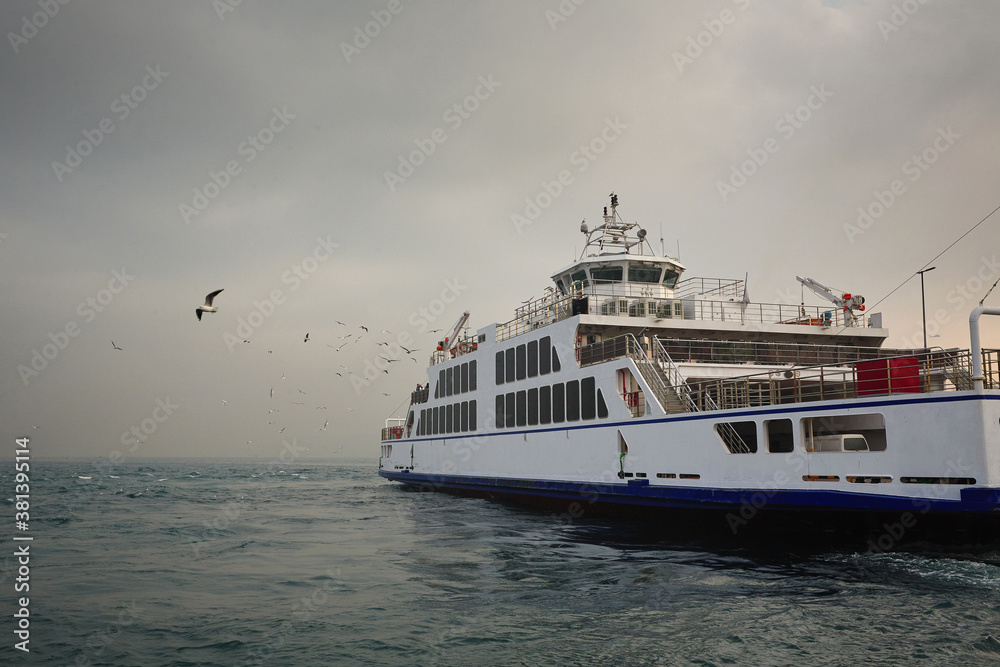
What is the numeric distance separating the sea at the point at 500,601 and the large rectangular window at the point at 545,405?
5.26 meters

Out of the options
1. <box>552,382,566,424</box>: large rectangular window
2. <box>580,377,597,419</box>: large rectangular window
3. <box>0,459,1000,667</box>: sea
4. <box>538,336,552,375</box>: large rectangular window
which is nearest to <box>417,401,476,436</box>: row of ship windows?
<box>538,336,552,375</box>: large rectangular window

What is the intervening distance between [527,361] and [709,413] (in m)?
9.89

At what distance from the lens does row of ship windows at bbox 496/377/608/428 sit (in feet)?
66.1

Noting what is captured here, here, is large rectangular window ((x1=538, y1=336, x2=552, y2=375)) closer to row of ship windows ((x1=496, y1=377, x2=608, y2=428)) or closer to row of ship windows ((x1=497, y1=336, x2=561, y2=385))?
row of ship windows ((x1=497, y1=336, x2=561, y2=385))

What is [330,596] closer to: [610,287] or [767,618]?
[767,618]

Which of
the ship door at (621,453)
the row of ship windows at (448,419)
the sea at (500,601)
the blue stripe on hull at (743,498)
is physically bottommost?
the sea at (500,601)

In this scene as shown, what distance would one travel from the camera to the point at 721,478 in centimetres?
1500

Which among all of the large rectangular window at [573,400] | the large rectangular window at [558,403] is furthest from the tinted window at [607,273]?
the large rectangular window at [573,400]

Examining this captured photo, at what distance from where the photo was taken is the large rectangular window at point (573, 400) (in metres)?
20.9

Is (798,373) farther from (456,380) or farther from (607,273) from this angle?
(456,380)

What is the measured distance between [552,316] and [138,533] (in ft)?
44.1

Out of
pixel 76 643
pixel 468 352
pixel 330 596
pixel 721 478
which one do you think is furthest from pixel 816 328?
pixel 76 643

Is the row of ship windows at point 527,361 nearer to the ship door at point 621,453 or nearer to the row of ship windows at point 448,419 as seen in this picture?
the row of ship windows at point 448,419

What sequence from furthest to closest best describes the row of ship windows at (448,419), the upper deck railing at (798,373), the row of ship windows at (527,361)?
the row of ship windows at (448,419) < the row of ship windows at (527,361) < the upper deck railing at (798,373)
